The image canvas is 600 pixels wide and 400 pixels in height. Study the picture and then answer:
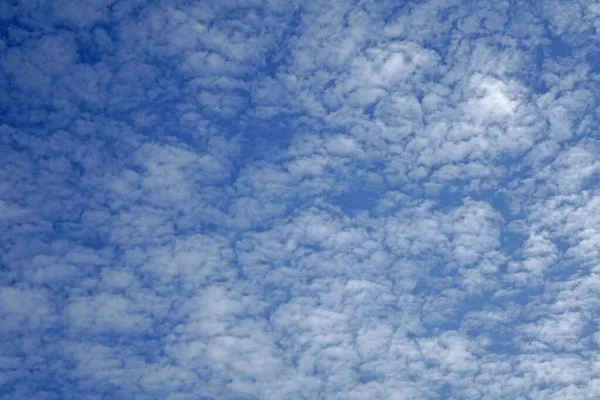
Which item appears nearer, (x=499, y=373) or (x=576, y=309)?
(x=576, y=309)

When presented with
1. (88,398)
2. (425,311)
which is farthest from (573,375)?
(88,398)

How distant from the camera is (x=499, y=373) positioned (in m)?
16.7

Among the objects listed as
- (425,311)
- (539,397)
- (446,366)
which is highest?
(425,311)

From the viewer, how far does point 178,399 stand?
16688 millimetres

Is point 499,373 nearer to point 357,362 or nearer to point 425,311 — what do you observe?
point 425,311

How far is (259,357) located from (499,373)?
Answer: 7.73 metres

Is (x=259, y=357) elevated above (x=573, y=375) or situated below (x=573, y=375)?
above

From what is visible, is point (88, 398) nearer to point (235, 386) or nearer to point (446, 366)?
point (235, 386)

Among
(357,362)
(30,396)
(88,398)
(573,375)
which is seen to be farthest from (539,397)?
(30,396)

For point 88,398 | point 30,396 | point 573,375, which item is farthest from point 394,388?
point 30,396

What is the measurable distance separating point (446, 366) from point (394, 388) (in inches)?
72.4

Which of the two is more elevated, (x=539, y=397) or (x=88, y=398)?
(x=88, y=398)

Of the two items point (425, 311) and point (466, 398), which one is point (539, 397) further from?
point (425, 311)

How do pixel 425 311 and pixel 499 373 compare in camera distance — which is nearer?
pixel 425 311
